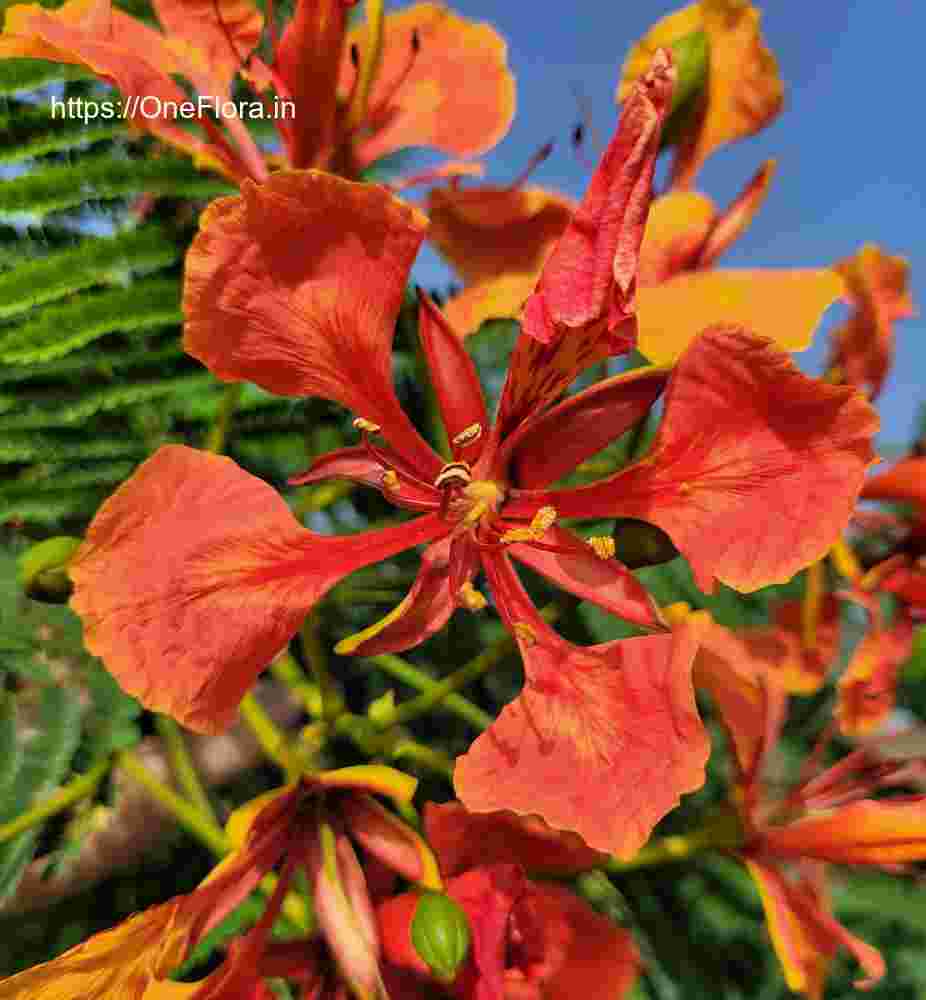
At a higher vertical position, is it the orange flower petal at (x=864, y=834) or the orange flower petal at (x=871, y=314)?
the orange flower petal at (x=871, y=314)

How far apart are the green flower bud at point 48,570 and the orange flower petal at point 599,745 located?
0.41 metres

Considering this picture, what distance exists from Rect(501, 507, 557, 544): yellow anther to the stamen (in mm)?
69

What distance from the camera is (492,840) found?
3.22ft

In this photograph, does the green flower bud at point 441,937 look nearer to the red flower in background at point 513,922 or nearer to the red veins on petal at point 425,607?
the red flower in background at point 513,922

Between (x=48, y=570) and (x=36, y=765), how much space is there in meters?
0.28

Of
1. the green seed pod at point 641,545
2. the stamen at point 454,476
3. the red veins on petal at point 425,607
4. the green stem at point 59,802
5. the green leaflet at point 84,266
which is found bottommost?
the green stem at point 59,802

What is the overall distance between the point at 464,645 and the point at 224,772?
0.39 m

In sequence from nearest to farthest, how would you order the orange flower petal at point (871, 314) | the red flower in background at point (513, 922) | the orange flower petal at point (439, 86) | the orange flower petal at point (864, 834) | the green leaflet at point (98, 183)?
the red flower in background at point (513, 922) < the orange flower petal at point (864, 834) < the green leaflet at point (98, 183) < the orange flower petal at point (439, 86) < the orange flower petal at point (871, 314)

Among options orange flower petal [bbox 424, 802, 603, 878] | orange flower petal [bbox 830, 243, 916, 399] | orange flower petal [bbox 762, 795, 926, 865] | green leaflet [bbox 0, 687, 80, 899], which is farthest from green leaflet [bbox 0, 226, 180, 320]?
orange flower petal [bbox 830, 243, 916, 399]

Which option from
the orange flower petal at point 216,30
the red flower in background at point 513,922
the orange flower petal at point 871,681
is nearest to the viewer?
the red flower in background at point 513,922

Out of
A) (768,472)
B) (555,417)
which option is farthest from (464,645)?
(768,472)

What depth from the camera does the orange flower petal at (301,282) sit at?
2.69ft

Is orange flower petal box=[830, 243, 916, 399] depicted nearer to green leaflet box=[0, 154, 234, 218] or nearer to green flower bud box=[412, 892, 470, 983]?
green leaflet box=[0, 154, 234, 218]

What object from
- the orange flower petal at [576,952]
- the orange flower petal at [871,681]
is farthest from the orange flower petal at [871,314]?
the orange flower petal at [576,952]
